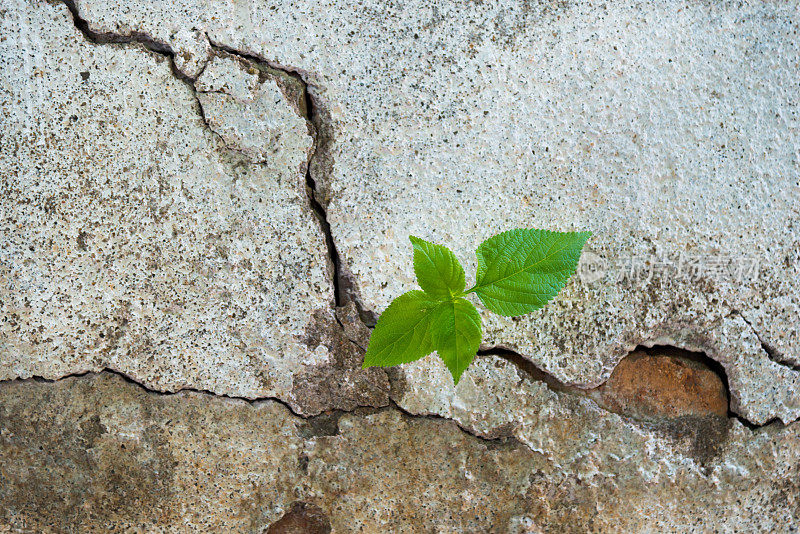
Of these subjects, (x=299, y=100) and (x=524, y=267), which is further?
(x=299, y=100)

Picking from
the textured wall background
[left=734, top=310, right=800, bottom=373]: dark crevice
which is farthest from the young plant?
[left=734, top=310, right=800, bottom=373]: dark crevice

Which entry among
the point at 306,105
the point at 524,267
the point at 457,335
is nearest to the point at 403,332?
the point at 457,335

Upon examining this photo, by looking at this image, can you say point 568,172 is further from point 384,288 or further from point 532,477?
point 532,477

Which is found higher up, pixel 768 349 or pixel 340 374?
pixel 768 349

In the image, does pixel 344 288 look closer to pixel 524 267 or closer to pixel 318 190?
pixel 318 190

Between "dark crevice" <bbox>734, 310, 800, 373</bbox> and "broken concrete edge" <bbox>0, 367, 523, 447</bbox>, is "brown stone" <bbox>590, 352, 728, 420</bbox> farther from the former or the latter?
"broken concrete edge" <bbox>0, 367, 523, 447</bbox>

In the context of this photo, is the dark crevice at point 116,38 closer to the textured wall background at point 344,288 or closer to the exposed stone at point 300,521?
the textured wall background at point 344,288
